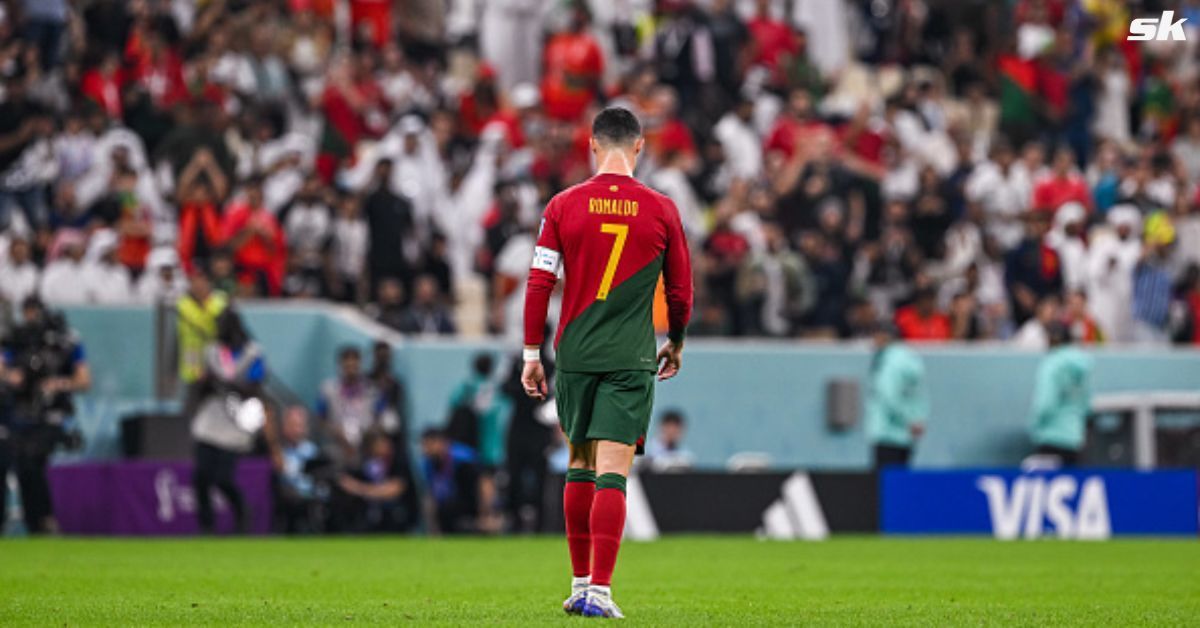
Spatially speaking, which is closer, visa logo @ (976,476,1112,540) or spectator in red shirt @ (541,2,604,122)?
visa logo @ (976,476,1112,540)

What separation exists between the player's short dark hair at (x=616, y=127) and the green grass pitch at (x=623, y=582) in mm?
2185

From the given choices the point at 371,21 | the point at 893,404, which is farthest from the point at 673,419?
the point at 371,21

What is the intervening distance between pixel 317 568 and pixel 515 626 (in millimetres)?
5917

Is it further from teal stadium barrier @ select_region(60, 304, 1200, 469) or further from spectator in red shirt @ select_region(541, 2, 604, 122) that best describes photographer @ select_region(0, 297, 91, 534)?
spectator in red shirt @ select_region(541, 2, 604, 122)

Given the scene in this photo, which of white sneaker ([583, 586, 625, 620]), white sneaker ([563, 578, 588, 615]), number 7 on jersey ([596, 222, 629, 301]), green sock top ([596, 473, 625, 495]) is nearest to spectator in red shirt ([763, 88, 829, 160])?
number 7 on jersey ([596, 222, 629, 301])

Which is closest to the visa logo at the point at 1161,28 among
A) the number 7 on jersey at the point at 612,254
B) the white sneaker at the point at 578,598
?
the number 7 on jersey at the point at 612,254

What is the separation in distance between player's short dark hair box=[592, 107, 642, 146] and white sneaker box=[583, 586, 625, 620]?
2.03 metres

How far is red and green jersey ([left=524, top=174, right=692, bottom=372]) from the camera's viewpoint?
9898mm

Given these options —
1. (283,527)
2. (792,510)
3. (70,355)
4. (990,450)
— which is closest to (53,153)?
(70,355)

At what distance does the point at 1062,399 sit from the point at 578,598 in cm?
1435

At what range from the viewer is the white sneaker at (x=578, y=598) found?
9812mm

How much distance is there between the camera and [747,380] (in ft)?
83.1

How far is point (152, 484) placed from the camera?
70.4 feet

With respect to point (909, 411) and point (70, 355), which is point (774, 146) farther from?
point (70, 355)
